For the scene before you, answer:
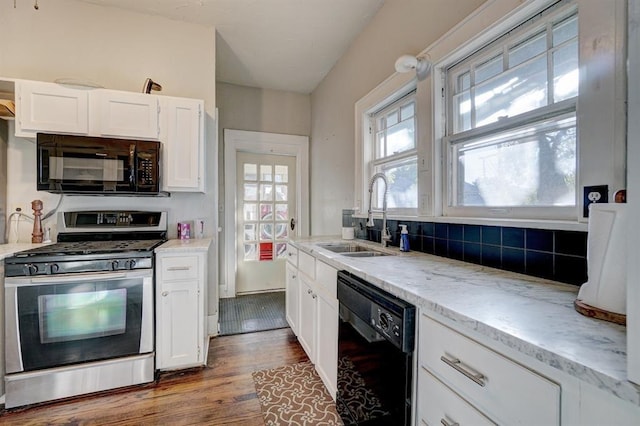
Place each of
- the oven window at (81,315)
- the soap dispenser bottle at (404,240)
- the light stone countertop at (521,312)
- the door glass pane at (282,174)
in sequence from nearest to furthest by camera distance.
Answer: the light stone countertop at (521,312)
the oven window at (81,315)
the soap dispenser bottle at (404,240)
the door glass pane at (282,174)

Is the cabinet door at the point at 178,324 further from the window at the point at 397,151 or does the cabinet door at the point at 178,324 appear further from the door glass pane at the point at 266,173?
the door glass pane at the point at 266,173

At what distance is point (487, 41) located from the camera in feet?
4.73

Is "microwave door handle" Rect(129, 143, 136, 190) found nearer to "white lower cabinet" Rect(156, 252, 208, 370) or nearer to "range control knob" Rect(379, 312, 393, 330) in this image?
"white lower cabinet" Rect(156, 252, 208, 370)

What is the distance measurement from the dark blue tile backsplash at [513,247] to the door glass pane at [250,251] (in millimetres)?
2497

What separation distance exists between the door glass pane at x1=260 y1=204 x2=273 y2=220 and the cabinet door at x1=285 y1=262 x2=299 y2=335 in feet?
4.64

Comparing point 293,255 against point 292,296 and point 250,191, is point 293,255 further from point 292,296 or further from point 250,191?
point 250,191

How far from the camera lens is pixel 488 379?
0.71 m

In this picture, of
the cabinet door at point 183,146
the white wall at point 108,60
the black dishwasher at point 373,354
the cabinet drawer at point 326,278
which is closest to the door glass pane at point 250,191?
the white wall at point 108,60

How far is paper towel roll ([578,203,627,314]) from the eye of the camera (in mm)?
712

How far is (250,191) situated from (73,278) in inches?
89.4

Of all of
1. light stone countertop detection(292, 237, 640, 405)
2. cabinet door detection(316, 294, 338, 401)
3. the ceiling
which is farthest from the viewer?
the ceiling

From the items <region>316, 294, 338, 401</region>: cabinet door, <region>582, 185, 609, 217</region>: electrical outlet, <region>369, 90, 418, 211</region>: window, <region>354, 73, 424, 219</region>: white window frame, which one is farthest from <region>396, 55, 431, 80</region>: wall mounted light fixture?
<region>316, 294, 338, 401</region>: cabinet door

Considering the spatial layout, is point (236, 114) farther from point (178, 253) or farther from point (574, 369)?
point (574, 369)

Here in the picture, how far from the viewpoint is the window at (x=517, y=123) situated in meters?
1.15
